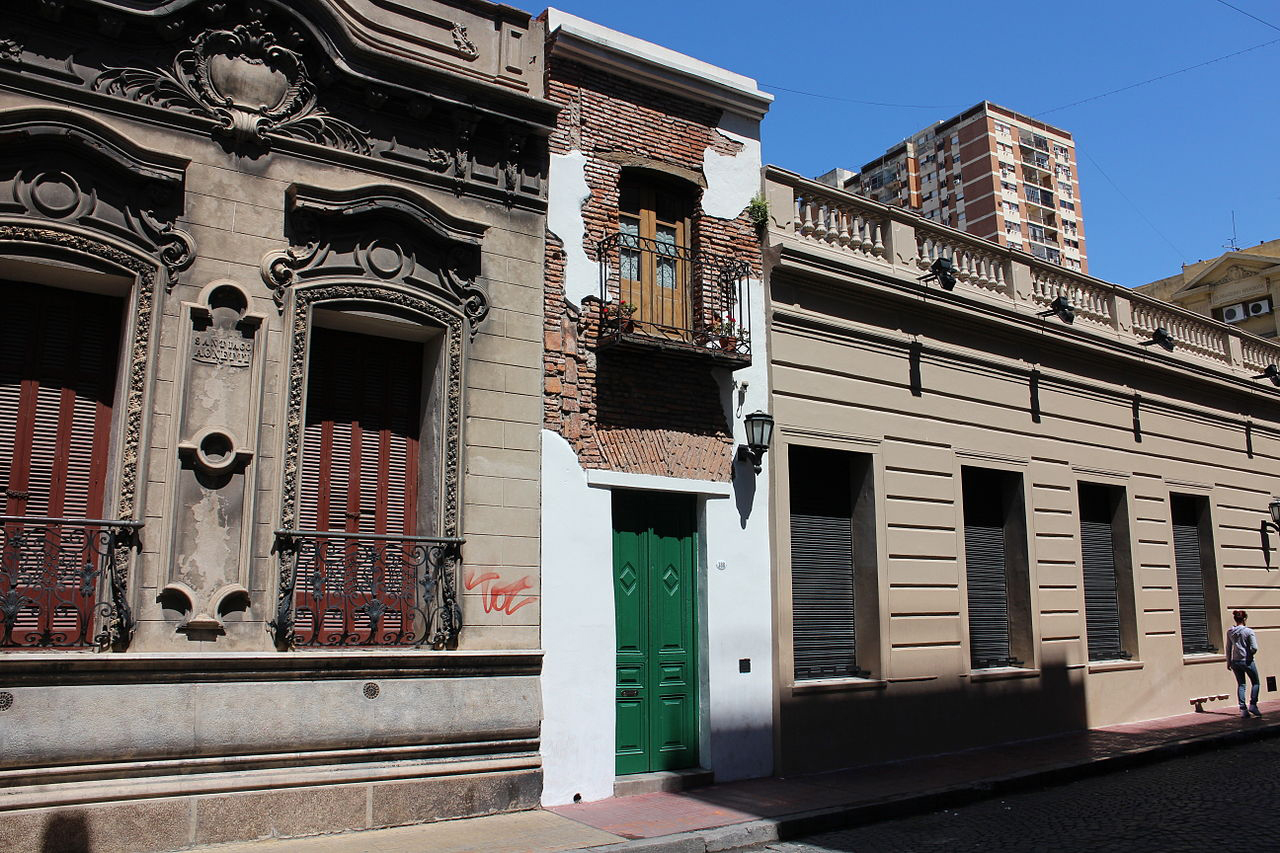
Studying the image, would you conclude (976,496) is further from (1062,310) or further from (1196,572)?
(1196,572)

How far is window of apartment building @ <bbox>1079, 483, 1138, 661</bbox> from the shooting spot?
15695mm

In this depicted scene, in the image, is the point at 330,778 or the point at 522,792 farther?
the point at 522,792

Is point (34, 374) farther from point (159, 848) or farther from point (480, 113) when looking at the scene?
point (480, 113)

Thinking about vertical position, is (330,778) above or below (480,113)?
below

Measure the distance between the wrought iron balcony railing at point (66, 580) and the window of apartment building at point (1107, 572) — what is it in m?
13.1

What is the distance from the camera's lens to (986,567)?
14.3 meters

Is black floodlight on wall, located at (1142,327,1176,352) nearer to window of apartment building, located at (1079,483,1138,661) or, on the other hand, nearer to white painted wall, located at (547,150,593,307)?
window of apartment building, located at (1079,483,1138,661)

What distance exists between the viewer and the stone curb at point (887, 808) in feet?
27.2

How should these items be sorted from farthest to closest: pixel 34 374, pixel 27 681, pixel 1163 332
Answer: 1. pixel 1163 332
2. pixel 34 374
3. pixel 27 681

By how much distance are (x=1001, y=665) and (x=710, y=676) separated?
541cm

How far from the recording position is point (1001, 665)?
14180mm

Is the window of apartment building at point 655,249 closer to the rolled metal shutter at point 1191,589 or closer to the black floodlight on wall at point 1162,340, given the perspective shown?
the black floodlight on wall at point 1162,340

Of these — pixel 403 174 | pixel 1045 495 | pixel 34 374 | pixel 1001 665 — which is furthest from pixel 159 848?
pixel 1045 495

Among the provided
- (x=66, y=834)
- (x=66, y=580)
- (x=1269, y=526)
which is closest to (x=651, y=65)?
(x=66, y=580)
